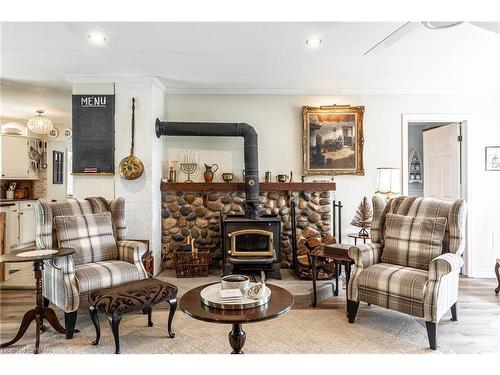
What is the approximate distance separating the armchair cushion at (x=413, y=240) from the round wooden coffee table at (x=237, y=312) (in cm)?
138

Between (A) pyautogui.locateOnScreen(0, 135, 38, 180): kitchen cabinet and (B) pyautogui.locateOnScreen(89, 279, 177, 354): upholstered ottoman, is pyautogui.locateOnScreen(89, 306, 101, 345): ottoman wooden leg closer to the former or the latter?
(B) pyautogui.locateOnScreen(89, 279, 177, 354): upholstered ottoman

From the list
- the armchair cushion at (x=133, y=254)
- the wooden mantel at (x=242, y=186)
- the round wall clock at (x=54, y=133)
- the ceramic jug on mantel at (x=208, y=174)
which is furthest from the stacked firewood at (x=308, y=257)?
the round wall clock at (x=54, y=133)

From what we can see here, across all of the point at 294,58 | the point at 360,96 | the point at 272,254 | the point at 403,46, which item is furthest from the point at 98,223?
the point at 360,96

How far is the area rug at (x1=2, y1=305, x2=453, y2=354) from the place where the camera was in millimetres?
2434

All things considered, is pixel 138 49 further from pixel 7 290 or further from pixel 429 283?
pixel 429 283

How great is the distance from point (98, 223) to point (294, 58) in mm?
2529

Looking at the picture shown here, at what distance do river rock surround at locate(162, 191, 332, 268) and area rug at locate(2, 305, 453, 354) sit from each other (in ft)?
4.99

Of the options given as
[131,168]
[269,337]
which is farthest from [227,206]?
[269,337]

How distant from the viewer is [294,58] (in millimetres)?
3455

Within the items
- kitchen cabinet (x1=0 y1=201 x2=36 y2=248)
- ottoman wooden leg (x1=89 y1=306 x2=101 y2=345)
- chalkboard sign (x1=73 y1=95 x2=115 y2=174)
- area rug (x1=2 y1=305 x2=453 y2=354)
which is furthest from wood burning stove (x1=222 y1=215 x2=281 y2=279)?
kitchen cabinet (x1=0 y1=201 x2=36 y2=248)

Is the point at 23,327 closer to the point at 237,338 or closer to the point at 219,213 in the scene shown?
the point at 237,338

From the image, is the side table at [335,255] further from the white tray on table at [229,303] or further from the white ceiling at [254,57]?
the white ceiling at [254,57]

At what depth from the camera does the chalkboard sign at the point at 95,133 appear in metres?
4.06

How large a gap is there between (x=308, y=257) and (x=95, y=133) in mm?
2920
